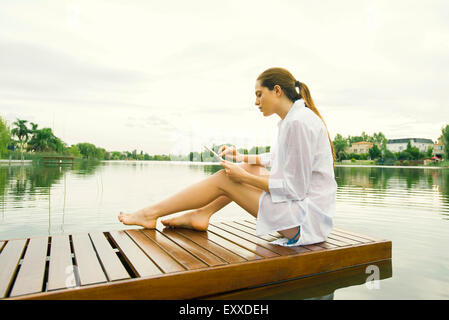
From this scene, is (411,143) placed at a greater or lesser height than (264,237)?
greater

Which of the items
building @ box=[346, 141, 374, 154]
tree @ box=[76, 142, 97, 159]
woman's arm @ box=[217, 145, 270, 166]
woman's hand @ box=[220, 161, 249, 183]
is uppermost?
building @ box=[346, 141, 374, 154]

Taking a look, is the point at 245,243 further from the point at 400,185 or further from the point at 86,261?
the point at 400,185

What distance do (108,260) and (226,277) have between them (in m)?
0.73

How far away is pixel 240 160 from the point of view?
2.84 m

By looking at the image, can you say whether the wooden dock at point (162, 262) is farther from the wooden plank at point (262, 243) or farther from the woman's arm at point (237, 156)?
the woman's arm at point (237, 156)

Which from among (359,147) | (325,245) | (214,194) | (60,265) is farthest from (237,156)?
(359,147)

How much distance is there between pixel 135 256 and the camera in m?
1.99

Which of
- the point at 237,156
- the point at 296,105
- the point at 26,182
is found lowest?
the point at 26,182

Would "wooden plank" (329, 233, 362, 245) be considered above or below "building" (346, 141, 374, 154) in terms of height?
below

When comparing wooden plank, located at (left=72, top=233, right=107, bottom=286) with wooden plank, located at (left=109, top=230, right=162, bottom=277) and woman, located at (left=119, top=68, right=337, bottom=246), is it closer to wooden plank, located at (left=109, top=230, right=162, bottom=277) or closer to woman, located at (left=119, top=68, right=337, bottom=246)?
wooden plank, located at (left=109, top=230, right=162, bottom=277)

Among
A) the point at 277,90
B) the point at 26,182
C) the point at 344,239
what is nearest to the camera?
the point at 277,90

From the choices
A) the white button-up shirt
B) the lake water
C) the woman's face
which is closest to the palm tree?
the lake water

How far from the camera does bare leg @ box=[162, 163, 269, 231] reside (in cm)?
260

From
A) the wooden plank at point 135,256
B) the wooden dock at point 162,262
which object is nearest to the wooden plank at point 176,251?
the wooden dock at point 162,262
